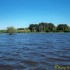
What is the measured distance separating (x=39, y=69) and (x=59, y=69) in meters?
1.82

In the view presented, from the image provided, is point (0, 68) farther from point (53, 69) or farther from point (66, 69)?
point (66, 69)

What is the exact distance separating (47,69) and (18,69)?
83.0 inches

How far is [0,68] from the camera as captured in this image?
1330 cm

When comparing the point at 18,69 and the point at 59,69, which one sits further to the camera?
the point at 18,69

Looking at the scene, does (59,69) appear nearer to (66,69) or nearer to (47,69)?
(66,69)

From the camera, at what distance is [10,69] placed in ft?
42.7

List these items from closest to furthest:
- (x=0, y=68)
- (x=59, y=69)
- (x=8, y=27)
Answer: (x=59, y=69) → (x=0, y=68) → (x=8, y=27)

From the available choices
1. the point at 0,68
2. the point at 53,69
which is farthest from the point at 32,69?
the point at 0,68

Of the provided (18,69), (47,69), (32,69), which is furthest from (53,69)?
(18,69)

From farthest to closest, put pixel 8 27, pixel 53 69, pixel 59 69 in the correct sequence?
pixel 8 27 < pixel 53 69 < pixel 59 69

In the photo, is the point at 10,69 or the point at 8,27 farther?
the point at 8,27

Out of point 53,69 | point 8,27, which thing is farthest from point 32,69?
point 8,27

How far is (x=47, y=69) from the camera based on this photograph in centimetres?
1260

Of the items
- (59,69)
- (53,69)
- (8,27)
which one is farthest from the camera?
(8,27)
